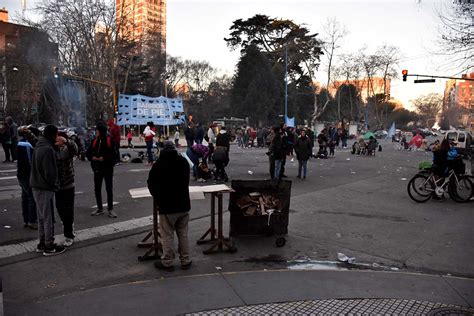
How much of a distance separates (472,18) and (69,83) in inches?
1562

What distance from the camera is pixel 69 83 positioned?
4334 cm

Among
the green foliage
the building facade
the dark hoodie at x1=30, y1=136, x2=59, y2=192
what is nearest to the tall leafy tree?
the green foliage

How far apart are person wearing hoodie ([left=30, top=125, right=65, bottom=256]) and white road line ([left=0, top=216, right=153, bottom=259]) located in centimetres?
40

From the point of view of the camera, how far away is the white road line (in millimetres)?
5777

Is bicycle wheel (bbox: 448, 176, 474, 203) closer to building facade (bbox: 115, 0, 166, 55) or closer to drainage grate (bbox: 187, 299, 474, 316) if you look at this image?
drainage grate (bbox: 187, 299, 474, 316)

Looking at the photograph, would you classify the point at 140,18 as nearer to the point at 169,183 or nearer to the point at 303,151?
the point at 303,151

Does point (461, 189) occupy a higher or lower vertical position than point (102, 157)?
lower

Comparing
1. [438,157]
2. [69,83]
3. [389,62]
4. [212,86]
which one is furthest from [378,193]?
[212,86]

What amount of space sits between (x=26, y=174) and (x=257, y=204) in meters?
3.90

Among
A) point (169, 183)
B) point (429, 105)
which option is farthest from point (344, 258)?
point (429, 105)

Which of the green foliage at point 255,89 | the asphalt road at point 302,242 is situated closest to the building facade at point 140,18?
the green foliage at point 255,89

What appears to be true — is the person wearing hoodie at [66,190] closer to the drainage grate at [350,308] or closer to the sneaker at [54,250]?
the sneaker at [54,250]

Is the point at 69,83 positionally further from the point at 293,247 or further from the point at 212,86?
the point at 293,247

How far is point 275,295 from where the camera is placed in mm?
4371
